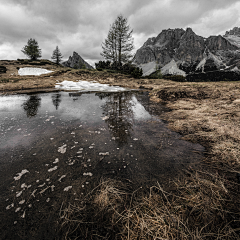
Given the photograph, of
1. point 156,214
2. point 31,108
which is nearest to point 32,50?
point 31,108

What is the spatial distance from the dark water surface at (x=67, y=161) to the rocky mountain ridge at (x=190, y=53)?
343ft

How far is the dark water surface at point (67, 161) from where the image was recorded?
1.65 m

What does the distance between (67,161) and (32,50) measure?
189 feet

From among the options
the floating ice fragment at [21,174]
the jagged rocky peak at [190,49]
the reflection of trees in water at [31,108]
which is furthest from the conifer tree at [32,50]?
the jagged rocky peak at [190,49]

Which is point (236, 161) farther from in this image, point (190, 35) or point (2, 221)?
point (190, 35)

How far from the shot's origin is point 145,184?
2.04 meters

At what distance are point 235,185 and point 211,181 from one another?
0.34m

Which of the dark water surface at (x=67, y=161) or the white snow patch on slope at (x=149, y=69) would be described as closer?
the dark water surface at (x=67, y=161)

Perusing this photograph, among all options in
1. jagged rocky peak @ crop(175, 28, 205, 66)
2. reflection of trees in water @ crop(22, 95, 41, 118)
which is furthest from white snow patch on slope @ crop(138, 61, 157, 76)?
reflection of trees in water @ crop(22, 95, 41, 118)

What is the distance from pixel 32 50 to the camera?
1618 inches

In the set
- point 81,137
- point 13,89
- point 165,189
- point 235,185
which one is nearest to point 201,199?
point 165,189

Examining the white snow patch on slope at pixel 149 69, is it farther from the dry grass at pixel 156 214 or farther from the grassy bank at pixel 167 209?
the dry grass at pixel 156 214

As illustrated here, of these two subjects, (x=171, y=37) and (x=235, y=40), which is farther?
(x=171, y=37)

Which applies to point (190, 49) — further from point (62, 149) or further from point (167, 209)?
point (167, 209)
